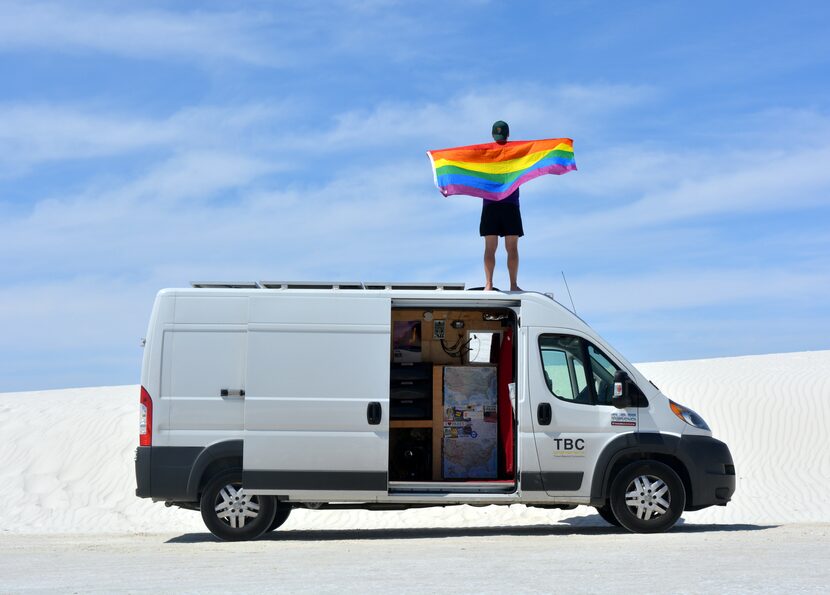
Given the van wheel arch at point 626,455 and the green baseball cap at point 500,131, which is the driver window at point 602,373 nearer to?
the van wheel arch at point 626,455

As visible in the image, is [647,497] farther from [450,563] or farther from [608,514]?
[450,563]

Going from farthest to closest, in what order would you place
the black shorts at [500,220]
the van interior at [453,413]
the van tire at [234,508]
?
the black shorts at [500,220]
the van interior at [453,413]
the van tire at [234,508]

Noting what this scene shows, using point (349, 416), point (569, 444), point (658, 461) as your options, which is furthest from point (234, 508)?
point (658, 461)

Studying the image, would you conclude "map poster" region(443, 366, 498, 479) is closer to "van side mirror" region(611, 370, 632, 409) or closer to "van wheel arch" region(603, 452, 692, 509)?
"van wheel arch" region(603, 452, 692, 509)

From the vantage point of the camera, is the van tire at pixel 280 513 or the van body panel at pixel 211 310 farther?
the van tire at pixel 280 513

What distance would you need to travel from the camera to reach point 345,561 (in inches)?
337

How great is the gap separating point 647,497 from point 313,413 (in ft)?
11.6

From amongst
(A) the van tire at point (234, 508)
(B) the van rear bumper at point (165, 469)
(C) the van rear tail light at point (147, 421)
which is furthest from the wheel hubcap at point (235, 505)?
(C) the van rear tail light at point (147, 421)

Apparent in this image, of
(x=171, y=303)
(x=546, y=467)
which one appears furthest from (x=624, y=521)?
(x=171, y=303)

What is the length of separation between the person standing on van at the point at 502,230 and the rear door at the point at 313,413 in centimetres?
171

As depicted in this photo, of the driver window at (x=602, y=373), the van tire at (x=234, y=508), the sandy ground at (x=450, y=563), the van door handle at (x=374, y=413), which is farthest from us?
the driver window at (x=602, y=373)

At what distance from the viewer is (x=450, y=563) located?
8.30m

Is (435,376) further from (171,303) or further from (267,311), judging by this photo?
(171,303)

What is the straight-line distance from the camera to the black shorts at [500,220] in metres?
11.6
